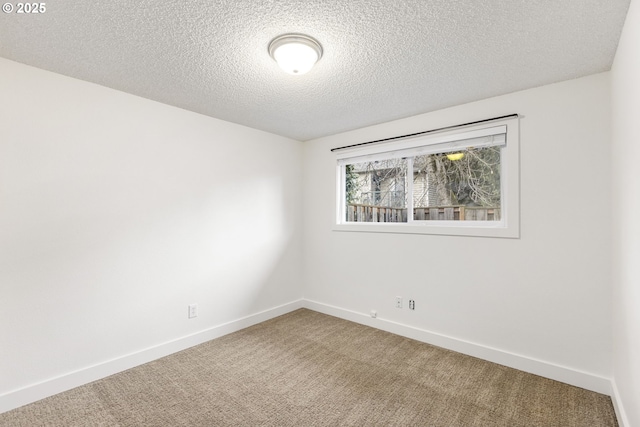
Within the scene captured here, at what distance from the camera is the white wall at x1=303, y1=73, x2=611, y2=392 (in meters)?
2.14

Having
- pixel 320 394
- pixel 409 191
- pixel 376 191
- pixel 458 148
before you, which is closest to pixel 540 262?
pixel 458 148

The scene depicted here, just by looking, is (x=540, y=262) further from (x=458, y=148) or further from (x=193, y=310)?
(x=193, y=310)

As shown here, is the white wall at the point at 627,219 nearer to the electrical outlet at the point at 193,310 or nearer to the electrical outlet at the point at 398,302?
the electrical outlet at the point at 398,302

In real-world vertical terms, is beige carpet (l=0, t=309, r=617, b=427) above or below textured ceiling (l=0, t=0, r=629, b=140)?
below

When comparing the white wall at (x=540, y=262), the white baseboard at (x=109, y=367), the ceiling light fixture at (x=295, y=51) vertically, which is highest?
the ceiling light fixture at (x=295, y=51)

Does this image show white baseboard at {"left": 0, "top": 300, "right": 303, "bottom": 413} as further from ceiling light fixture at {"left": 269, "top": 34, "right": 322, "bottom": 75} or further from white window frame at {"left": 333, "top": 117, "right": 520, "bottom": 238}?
ceiling light fixture at {"left": 269, "top": 34, "right": 322, "bottom": 75}

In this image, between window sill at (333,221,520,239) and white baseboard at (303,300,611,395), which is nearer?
white baseboard at (303,300,611,395)

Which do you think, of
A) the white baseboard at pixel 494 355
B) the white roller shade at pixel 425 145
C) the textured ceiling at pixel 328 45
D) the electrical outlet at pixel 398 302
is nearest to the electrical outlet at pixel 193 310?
the white baseboard at pixel 494 355

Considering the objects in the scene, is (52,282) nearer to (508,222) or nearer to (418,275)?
(418,275)

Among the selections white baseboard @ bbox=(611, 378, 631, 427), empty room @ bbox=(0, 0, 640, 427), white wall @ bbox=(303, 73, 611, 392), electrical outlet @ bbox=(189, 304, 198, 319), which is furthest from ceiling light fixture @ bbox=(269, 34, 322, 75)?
white baseboard @ bbox=(611, 378, 631, 427)

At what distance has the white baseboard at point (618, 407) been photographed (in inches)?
66.7

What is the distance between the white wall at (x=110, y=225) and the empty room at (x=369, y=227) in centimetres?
2

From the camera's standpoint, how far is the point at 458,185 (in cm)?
295

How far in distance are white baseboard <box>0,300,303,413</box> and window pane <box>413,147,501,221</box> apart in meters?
2.37
